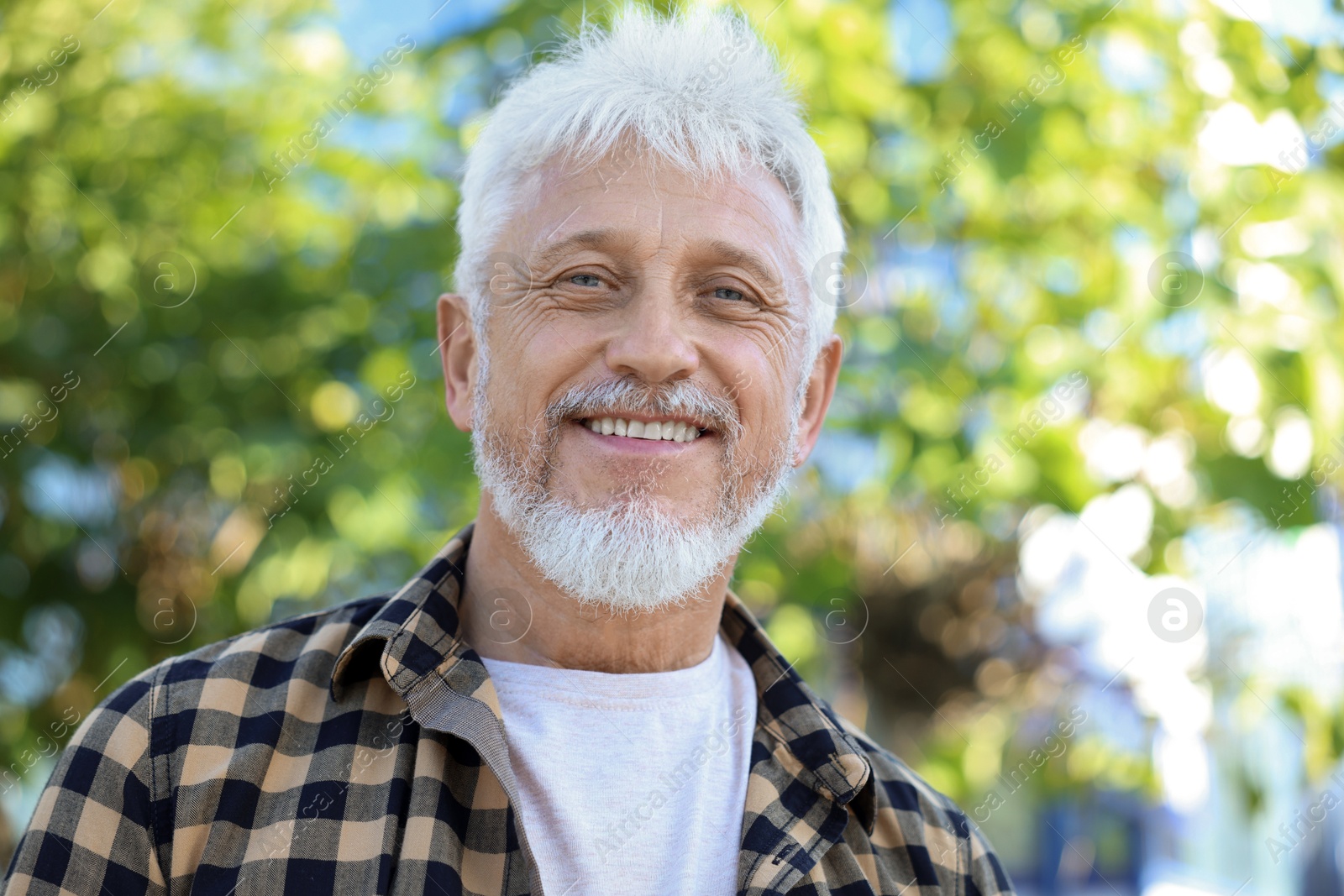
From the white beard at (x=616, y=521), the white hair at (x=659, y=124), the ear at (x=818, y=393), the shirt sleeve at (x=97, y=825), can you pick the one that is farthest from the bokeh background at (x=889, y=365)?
the shirt sleeve at (x=97, y=825)

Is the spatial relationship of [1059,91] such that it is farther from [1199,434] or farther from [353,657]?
[353,657]

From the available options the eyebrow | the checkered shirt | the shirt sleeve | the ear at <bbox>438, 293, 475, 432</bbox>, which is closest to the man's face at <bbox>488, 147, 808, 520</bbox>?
the eyebrow

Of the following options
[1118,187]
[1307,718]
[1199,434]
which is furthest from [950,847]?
[1118,187]

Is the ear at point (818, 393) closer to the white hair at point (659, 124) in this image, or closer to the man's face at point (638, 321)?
the white hair at point (659, 124)

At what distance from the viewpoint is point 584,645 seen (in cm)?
167

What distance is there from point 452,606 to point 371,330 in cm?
153

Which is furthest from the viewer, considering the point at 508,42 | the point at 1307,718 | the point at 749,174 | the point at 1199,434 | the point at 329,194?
the point at 329,194

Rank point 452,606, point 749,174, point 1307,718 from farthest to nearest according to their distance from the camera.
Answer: point 1307,718
point 749,174
point 452,606

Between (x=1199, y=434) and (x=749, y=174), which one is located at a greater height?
(x=749, y=174)

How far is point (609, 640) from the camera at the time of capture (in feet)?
5.49

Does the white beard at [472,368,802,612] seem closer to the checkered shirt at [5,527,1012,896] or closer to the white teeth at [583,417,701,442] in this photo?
the white teeth at [583,417,701,442]

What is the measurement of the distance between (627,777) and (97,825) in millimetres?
681

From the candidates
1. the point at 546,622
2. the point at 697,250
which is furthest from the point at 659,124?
the point at 546,622

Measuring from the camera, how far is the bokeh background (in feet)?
9.14
